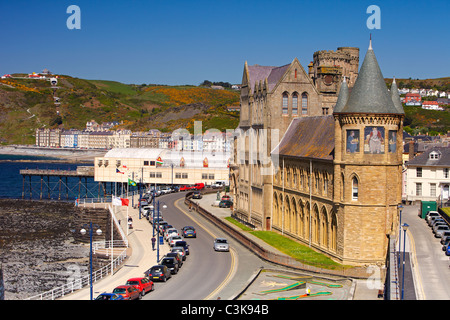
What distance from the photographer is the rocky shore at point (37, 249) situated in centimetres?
6353

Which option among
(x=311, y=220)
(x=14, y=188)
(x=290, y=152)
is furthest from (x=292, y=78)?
(x=14, y=188)

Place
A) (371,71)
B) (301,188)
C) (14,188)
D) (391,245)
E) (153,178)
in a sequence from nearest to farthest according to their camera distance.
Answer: (391,245) → (371,71) → (301,188) → (153,178) → (14,188)

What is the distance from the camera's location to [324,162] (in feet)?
190

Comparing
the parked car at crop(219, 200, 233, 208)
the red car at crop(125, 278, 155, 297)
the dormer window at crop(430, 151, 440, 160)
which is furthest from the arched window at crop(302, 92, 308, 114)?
the red car at crop(125, 278, 155, 297)

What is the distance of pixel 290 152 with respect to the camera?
2702 inches

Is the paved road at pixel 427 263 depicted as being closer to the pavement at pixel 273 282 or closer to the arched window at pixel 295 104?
the pavement at pixel 273 282

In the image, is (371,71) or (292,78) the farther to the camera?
(292,78)

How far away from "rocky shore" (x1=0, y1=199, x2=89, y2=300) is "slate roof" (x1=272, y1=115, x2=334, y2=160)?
2655 centimetres

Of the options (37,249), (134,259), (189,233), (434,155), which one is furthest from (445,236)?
(37,249)

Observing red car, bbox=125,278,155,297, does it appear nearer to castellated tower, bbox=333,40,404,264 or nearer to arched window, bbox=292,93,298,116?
castellated tower, bbox=333,40,404,264

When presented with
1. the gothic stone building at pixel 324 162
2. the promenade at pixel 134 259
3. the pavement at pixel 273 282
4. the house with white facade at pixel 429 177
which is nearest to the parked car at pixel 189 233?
the promenade at pixel 134 259

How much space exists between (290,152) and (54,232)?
44377mm

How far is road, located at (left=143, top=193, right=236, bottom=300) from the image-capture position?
4338 centimetres

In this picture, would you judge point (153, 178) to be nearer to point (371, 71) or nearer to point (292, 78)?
point (292, 78)
